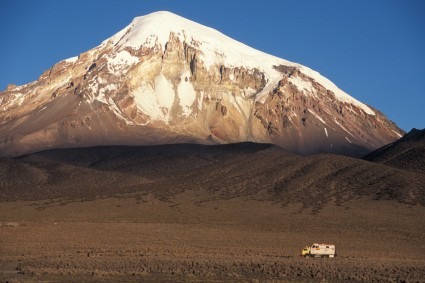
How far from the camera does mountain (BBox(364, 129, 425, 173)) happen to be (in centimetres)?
12419

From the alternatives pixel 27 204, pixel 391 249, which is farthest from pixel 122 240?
pixel 27 204

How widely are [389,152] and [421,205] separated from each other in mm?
46886

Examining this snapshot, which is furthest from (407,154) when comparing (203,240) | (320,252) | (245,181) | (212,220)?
(320,252)

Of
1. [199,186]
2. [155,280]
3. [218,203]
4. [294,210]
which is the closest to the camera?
[155,280]

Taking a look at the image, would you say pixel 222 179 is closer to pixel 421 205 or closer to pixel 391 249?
pixel 421 205

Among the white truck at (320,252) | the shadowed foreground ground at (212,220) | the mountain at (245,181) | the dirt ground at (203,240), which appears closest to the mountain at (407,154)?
the mountain at (245,181)

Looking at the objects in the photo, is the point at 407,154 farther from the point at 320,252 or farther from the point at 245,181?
the point at 320,252

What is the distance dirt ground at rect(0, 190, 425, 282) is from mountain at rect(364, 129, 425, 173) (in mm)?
24651

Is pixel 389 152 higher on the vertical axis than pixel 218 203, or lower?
higher

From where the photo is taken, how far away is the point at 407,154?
13162 centimetres

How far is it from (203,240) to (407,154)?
2993 inches

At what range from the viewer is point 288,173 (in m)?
122

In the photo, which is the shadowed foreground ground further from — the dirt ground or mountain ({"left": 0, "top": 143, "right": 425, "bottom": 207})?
mountain ({"left": 0, "top": 143, "right": 425, "bottom": 207})

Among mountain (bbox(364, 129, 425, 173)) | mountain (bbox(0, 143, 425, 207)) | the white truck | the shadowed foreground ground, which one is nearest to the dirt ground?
the shadowed foreground ground
